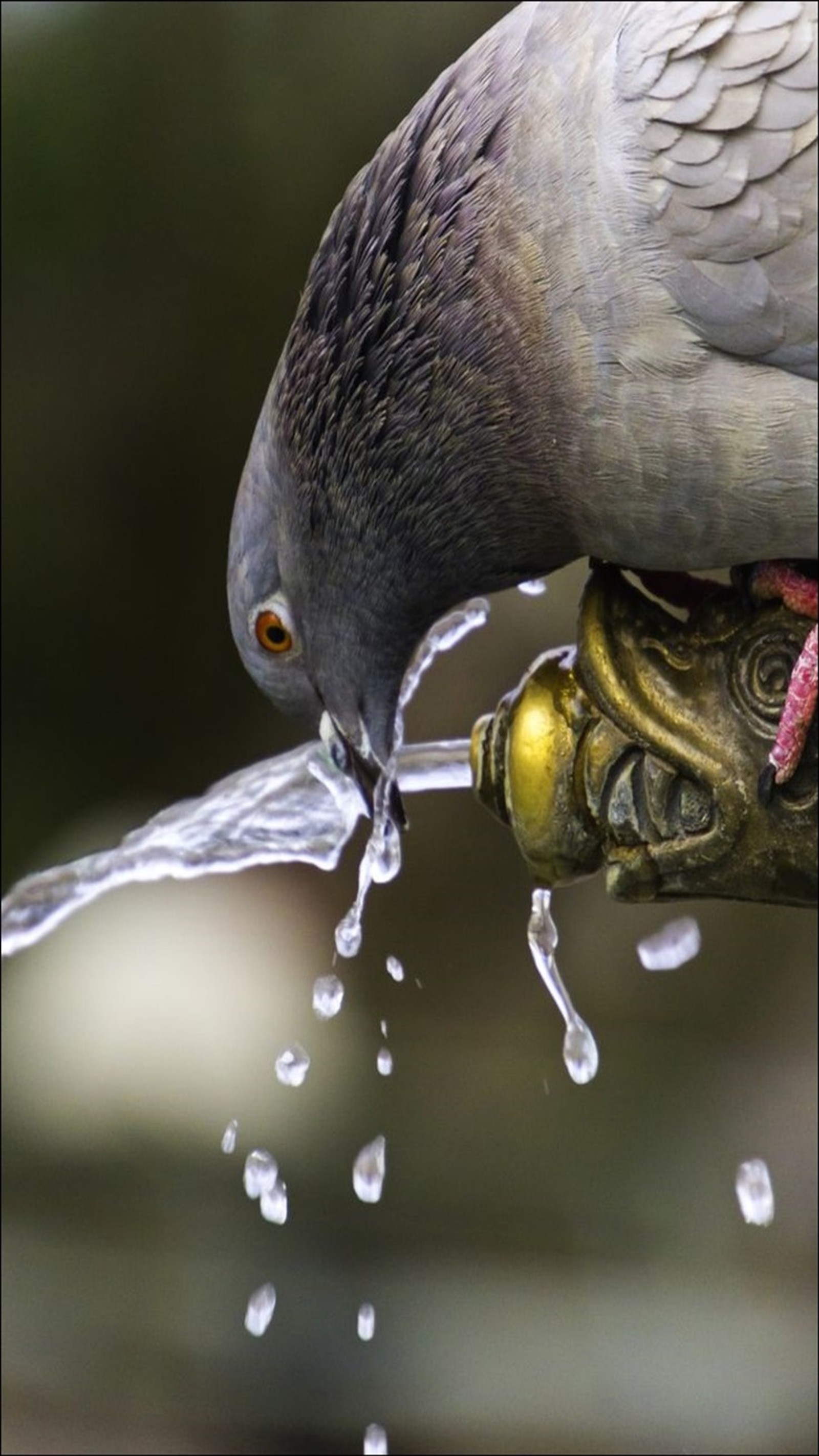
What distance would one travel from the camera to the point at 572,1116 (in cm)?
322

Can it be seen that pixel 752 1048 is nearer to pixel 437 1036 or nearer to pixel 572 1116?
pixel 572 1116

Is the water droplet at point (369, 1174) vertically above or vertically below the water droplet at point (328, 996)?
below

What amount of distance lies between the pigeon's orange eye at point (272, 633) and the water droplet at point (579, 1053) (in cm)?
42

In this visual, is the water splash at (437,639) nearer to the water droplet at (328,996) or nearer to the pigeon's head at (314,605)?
the pigeon's head at (314,605)

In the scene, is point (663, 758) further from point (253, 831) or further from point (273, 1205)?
point (273, 1205)

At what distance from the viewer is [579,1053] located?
62.8 inches

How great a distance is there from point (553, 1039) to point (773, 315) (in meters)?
2.21

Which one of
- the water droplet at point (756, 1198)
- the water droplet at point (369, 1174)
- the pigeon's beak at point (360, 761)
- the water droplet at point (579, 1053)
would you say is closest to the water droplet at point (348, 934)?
the pigeon's beak at point (360, 761)

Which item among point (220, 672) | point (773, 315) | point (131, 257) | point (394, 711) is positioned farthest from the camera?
point (220, 672)

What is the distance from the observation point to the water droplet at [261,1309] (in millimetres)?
3051

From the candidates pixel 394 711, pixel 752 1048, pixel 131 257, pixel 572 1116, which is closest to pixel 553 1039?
pixel 572 1116

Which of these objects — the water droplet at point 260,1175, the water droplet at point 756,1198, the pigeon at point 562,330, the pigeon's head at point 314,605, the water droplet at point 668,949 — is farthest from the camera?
the water droplet at point 260,1175

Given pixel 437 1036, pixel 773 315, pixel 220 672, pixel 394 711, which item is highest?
pixel 773 315

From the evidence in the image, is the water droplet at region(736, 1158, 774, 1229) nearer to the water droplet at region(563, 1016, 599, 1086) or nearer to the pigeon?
the water droplet at region(563, 1016, 599, 1086)
